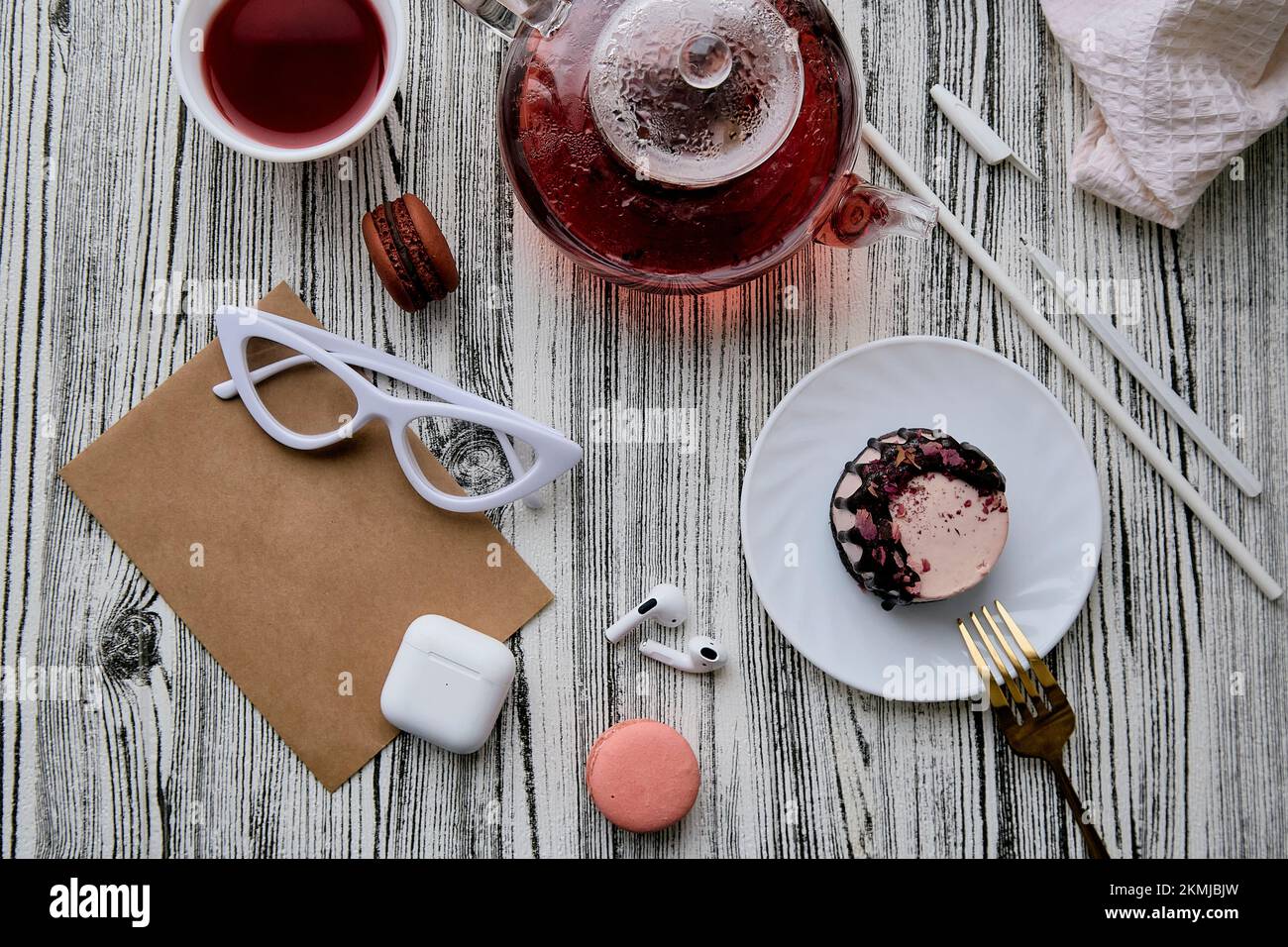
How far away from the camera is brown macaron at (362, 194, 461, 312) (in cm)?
81

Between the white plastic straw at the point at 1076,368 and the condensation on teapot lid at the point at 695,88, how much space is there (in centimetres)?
24

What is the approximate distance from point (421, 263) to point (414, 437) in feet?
0.54

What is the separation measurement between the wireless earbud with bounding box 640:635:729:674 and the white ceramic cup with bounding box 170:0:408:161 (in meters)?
0.52

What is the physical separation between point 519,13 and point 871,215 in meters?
0.32

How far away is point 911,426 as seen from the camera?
85cm

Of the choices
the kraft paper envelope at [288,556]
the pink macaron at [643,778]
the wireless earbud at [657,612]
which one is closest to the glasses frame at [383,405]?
the kraft paper envelope at [288,556]

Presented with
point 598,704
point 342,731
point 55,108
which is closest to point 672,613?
point 598,704

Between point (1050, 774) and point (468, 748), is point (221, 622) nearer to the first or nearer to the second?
point (468, 748)

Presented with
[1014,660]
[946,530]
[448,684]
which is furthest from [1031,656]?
[448,684]

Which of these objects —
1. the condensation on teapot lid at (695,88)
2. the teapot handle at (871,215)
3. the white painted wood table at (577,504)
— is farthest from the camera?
the white painted wood table at (577,504)

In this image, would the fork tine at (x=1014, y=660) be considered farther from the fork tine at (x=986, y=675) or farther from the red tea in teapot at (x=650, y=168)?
the red tea in teapot at (x=650, y=168)

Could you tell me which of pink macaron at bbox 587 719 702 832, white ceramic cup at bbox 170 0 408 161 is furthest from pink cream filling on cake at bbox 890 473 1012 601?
white ceramic cup at bbox 170 0 408 161

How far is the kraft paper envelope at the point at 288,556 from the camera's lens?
846 millimetres
